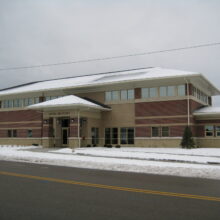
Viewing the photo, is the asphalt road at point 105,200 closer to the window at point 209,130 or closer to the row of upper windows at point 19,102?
the window at point 209,130

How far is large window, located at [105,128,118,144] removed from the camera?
3250cm

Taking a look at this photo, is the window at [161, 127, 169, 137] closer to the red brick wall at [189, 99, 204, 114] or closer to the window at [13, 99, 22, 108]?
the red brick wall at [189, 99, 204, 114]

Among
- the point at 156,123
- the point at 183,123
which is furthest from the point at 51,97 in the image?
the point at 183,123

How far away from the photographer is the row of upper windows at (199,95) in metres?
30.7

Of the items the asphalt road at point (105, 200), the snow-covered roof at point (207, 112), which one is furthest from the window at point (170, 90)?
the asphalt road at point (105, 200)

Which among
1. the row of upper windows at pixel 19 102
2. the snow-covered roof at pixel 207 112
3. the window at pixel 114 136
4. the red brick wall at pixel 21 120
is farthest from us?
the row of upper windows at pixel 19 102

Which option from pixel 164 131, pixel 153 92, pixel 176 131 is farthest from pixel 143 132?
pixel 153 92

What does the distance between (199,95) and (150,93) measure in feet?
19.5

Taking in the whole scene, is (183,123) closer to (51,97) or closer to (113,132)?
(113,132)

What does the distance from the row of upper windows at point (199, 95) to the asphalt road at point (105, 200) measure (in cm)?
2120

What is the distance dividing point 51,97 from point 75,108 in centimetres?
800

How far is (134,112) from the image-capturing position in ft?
103

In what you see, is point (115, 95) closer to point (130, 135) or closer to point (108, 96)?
point (108, 96)

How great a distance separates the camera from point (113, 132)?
3262 centimetres
